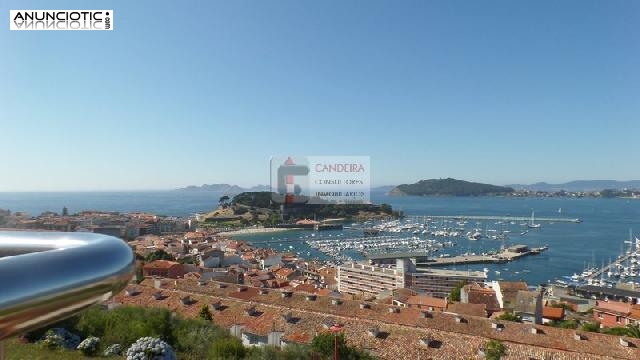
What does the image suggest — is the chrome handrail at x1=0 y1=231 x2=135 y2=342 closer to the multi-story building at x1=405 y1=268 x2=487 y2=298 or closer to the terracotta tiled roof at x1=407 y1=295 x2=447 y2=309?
the terracotta tiled roof at x1=407 y1=295 x2=447 y2=309

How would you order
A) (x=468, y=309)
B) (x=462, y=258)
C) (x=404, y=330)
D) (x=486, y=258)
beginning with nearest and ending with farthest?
1. (x=404, y=330)
2. (x=468, y=309)
3. (x=486, y=258)
4. (x=462, y=258)

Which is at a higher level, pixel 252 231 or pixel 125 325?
pixel 125 325

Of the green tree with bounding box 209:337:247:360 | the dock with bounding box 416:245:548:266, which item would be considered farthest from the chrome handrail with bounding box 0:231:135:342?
the dock with bounding box 416:245:548:266

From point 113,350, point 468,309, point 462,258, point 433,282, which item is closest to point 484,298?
point 468,309

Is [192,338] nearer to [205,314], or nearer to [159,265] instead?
[205,314]

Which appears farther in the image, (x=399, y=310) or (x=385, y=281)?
(x=385, y=281)

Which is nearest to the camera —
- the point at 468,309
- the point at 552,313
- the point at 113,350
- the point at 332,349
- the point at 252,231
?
the point at 113,350
